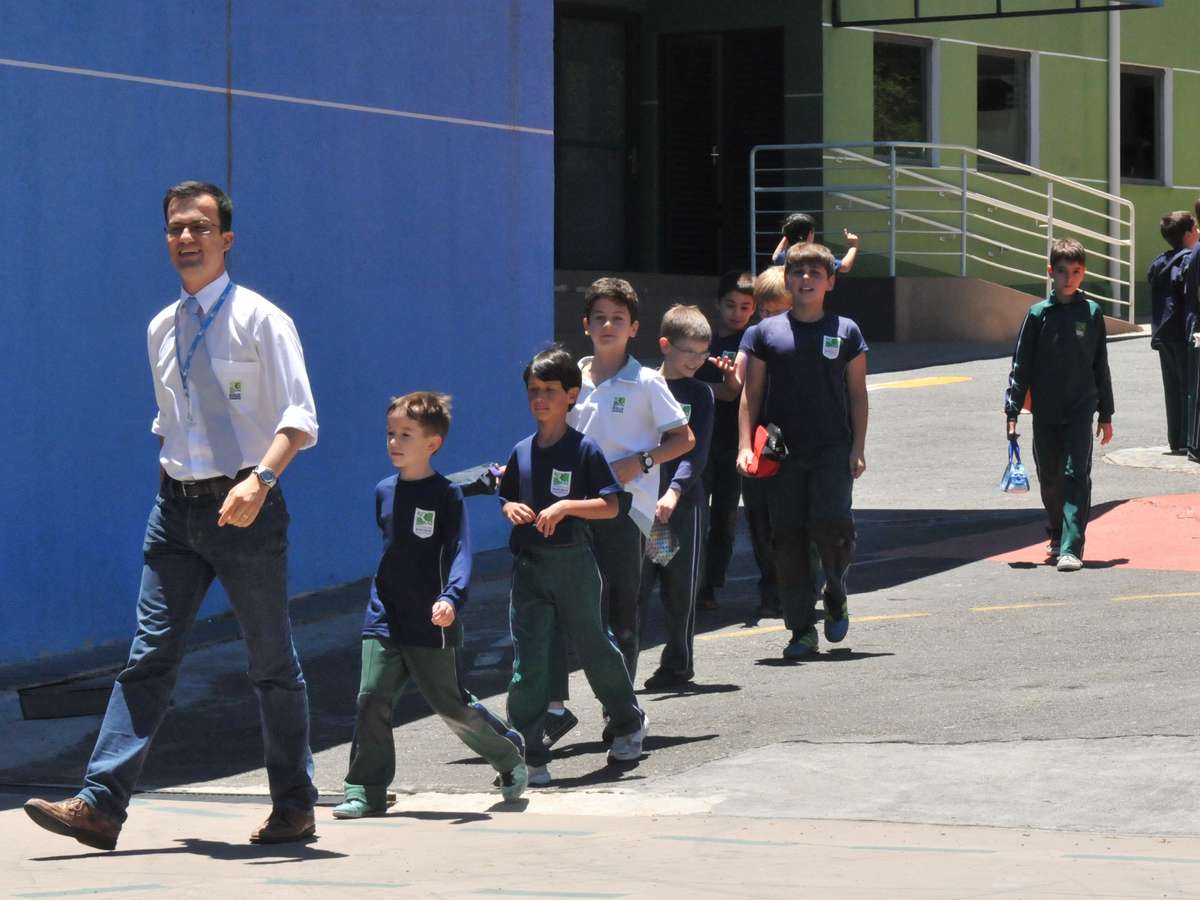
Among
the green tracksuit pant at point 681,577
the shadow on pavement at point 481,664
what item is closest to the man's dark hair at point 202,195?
the shadow on pavement at point 481,664

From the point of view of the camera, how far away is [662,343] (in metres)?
8.98

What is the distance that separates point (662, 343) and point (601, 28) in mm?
16830

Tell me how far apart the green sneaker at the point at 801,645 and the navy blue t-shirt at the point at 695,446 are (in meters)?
1.04

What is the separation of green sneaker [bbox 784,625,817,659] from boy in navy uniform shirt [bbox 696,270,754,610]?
29.9 inches

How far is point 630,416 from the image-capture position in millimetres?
8141

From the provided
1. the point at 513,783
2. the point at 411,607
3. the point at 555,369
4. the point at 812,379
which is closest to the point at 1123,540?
the point at 812,379

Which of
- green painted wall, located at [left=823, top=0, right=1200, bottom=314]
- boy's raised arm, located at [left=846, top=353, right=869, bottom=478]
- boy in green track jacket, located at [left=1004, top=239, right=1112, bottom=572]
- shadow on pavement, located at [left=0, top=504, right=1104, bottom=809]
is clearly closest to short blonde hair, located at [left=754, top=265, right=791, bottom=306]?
boy's raised arm, located at [left=846, top=353, right=869, bottom=478]

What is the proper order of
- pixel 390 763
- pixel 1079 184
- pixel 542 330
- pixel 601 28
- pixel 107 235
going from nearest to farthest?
pixel 390 763, pixel 107 235, pixel 542 330, pixel 601 28, pixel 1079 184

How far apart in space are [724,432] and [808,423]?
3.87 feet

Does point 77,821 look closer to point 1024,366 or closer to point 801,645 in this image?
point 801,645

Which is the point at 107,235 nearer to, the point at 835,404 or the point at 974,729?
the point at 835,404

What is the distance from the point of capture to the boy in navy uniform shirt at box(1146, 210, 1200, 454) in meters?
15.2

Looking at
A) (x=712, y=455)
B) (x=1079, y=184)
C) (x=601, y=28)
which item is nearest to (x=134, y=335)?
(x=712, y=455)

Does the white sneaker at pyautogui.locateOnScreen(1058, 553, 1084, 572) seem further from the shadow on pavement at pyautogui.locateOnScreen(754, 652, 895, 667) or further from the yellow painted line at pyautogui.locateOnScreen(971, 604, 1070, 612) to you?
the shadow on pavement at pyautogui.locateOnScreen(754, 652, 895, 667)
